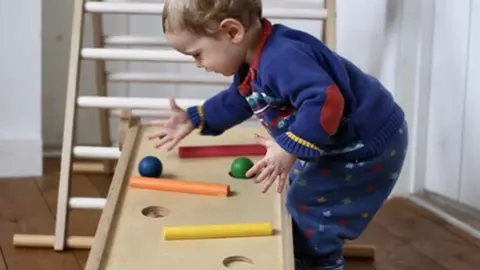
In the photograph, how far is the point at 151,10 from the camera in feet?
4.41

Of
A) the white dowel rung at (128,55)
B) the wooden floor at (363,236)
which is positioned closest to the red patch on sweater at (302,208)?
the wooden floor at (363,236)

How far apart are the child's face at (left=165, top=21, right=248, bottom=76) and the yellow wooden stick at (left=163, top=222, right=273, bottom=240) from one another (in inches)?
7.7

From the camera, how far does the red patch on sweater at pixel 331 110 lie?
83 cm

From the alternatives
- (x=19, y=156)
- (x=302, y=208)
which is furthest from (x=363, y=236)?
(x=19, y=156)

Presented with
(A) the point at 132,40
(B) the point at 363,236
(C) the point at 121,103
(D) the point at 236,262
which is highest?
(A) the point at 132,40

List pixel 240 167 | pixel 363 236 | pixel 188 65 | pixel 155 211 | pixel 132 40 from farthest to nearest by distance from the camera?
1. pixel 188 65
2. pixel 132 40
3. pixel 363 236
4. pixel 240 167
5. pixel 155 211

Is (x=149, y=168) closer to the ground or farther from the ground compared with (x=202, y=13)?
closer to the ground

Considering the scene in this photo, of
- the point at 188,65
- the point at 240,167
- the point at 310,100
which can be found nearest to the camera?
the point at 310,100

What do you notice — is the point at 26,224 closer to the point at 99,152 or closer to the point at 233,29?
the point at 99,152

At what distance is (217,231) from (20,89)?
3.27 feet

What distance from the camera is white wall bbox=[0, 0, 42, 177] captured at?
1.70 m

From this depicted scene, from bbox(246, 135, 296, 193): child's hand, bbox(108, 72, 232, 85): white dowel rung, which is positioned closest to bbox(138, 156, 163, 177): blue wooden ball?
bbox(246, 135, 296, 193): child's hand

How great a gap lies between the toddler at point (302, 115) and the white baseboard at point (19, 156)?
29.0 inches

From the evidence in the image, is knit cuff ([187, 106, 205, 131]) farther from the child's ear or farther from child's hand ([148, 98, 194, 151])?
the child's ear
